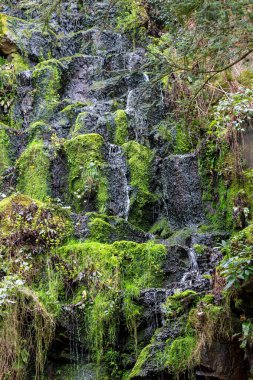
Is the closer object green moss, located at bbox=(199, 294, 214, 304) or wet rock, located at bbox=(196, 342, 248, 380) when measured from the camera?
wet rock, located at bbox=(196, 342, 248, 380)

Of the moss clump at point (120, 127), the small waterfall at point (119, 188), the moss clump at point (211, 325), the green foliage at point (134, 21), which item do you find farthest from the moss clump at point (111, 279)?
the green foliage at point (134, 21)

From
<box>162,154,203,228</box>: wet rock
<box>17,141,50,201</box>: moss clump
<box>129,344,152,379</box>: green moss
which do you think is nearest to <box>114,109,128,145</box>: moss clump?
<box>162,154,203,228</box>: wet rock

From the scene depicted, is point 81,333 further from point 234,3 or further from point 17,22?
→ point 17,22

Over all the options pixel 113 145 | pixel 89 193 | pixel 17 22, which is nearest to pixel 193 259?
pixel 89 193

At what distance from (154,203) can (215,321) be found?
4.70m

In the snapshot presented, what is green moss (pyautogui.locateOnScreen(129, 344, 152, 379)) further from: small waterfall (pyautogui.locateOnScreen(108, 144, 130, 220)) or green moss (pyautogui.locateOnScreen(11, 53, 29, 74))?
green moss (pyautogui.locateOnScreen(11, 53, 29, 74))

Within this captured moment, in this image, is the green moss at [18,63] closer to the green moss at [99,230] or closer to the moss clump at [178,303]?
the green moss at [99,230]

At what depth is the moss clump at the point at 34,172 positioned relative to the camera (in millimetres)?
9188

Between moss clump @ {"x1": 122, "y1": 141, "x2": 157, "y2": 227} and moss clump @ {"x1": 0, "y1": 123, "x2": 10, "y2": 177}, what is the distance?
2.61 metres

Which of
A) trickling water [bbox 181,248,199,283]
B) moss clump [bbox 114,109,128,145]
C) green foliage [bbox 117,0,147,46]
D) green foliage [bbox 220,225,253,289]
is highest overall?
green foliage [bbox 117,0,147,46]

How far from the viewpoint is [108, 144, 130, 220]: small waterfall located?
898cm

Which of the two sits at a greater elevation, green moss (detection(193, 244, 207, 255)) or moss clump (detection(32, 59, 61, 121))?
moss clump (detection(32, 59, 61, 121))

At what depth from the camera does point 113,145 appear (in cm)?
993

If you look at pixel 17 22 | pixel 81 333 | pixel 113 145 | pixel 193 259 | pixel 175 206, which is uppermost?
pixel 17 22
